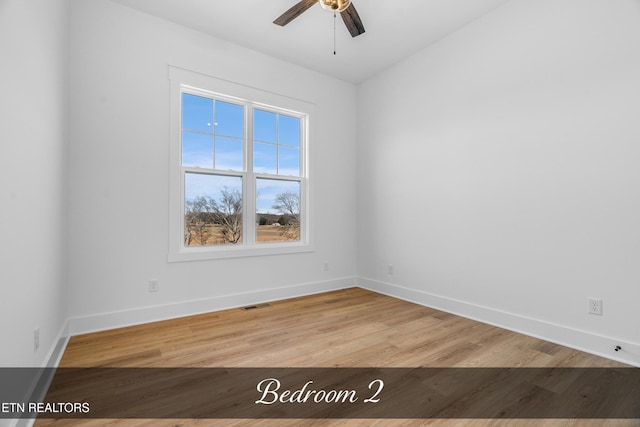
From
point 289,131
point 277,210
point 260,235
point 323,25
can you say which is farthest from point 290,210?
point 323,25

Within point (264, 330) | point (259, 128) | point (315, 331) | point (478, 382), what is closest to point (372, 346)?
point (315, 331)

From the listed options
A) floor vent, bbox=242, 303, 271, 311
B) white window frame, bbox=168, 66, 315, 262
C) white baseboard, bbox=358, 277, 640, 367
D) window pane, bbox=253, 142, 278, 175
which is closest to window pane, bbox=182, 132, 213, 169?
white window frame, bbox=168, 66, 315, 262

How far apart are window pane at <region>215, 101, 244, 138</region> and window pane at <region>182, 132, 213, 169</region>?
7.6 inches

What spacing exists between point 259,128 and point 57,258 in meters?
2.51

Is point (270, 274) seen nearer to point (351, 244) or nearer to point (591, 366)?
point (351, 244)

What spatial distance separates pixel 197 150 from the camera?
3.49 m

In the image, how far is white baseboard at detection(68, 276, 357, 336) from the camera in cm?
278

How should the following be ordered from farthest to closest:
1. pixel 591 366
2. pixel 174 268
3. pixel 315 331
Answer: pixel 174 268 < pixel 315 331 < pixel 591 366

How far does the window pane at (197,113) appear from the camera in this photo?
343 centimetres

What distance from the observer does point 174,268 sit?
3219 millimetres

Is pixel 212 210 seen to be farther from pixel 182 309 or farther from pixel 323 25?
pixel 323 25

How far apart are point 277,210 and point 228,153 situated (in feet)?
3.18

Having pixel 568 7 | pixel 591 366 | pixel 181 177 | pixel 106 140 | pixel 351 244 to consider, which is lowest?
pixel 591 366

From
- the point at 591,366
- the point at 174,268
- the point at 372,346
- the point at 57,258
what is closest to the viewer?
the point at 591,366
